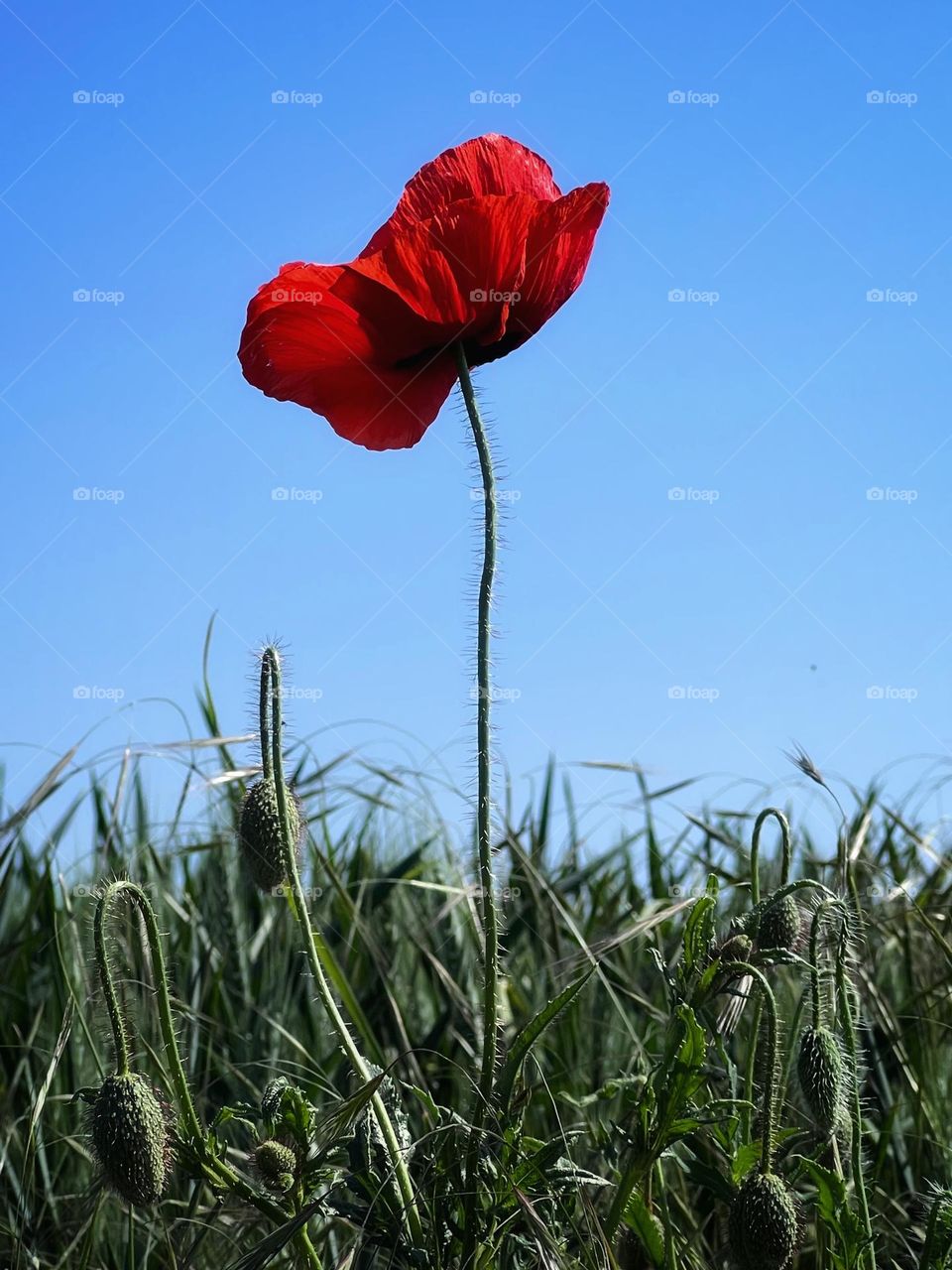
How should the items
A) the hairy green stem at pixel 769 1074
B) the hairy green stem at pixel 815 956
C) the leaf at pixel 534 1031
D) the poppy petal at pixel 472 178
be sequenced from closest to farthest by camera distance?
the leaf at pixel 534 1031, the hairy green stem at pixel 769 1074, the hairy green stem at pixel 815 956, the poppy petal at pixel 472 178

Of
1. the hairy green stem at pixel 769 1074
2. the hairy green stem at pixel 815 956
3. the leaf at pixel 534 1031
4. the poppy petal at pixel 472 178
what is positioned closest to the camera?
the leaf at pixel 534 1031

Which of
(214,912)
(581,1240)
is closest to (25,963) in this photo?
(214,912)

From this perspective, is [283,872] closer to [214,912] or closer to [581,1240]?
[581,1240]

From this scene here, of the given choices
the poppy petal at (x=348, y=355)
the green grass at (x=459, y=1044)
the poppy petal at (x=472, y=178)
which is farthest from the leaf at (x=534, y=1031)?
the poppy petal at (x=472, y=178)

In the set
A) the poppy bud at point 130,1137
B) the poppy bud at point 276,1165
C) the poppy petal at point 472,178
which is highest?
the poppy petal at point 472,178

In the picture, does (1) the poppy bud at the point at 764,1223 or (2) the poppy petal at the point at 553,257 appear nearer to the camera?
(1) the poppy bud at the point at 764,1223

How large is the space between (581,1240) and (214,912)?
1.97 metres

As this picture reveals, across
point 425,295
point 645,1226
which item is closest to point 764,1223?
point 645,1226

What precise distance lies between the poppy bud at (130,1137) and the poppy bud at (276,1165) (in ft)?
0.39

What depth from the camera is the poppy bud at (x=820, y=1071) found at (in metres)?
1.74

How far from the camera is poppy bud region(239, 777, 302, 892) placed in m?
1.70

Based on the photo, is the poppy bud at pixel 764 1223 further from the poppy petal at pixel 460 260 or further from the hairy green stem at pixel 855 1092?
the poppy petal at pixel 460 260

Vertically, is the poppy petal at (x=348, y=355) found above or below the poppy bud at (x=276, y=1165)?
above

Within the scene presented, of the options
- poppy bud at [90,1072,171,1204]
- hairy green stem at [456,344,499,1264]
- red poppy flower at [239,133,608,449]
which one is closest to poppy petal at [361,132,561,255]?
red poppy flower at [239,133,608,449]
